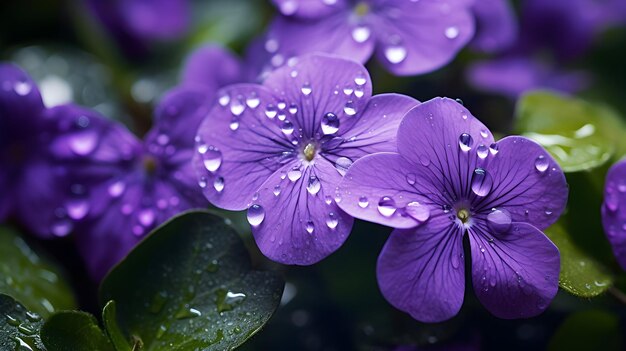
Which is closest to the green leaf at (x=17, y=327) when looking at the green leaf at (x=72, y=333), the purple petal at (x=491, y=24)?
the green leaf at (x=72, y=333)

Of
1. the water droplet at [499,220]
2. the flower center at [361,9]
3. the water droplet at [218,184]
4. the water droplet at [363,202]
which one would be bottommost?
the water droplet at [499,220]

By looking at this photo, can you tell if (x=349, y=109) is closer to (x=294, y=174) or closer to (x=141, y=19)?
(x=294, y=174)

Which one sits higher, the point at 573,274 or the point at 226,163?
the point at 226,163

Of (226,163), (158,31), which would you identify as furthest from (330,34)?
(158,31)

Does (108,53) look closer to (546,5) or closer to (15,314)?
(15,314)

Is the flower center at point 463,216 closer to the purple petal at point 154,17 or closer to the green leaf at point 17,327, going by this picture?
the green leaf at point 17,327

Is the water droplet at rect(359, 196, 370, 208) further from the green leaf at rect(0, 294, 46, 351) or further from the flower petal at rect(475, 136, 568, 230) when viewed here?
the green leaf at rect(0, 294, 46, 351)
